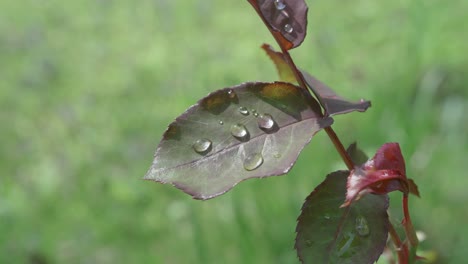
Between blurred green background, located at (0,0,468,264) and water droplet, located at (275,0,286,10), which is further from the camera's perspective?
blurred green background, located at (0,0,468,264)

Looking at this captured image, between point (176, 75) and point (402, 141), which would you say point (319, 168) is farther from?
point (176, 75)

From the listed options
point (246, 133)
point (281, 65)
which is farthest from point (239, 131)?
point (281, 65)

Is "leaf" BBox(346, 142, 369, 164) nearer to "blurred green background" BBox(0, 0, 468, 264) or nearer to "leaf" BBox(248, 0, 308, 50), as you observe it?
"leaf" BBox(248, 0, 308, 50)

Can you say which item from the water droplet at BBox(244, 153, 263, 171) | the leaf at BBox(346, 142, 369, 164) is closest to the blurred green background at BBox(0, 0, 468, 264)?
the leaf at BBox(346, 142, 369, 164)

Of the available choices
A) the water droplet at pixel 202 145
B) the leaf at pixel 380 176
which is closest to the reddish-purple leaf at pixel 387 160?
the leaf at pixel 380 176

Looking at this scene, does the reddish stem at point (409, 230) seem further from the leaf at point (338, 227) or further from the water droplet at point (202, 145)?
the water droplet at point (202, 145)

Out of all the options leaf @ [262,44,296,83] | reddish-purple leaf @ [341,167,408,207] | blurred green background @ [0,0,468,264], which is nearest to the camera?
reddish-purple leaf @ [341,167,408,207]

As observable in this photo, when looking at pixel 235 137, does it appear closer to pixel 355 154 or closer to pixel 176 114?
pixel 355 154
